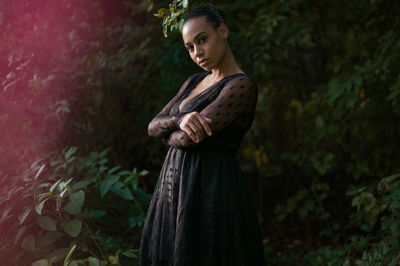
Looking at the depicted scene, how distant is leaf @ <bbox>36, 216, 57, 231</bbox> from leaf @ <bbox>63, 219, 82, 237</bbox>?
3.0 inches

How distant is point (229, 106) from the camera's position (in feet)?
6.13

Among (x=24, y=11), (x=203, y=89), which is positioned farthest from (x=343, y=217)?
(x=24, y=11)

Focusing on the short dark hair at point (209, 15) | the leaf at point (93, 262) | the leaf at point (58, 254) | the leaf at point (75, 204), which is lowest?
the leaf at point (93, 262)

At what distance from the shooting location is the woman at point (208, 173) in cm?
187

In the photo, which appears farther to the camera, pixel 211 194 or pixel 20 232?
pixel 20 232

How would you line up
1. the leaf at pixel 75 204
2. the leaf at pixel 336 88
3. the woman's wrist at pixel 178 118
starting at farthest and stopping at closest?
the leaf at pixel 336 88, the leaf at pixel 75 204, the woman's wrist at pixel 178 118

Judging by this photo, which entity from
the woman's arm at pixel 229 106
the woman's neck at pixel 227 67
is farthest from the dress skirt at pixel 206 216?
the woman's neck at pixel 227 67

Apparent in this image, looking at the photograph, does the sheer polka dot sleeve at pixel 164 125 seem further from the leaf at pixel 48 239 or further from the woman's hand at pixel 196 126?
the leaf at pixel 48 239

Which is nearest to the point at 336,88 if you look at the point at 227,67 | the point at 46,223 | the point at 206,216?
the point at 227,67

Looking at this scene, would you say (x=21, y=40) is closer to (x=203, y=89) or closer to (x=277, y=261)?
(x=203, y=89)

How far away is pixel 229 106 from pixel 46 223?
1.37 metres

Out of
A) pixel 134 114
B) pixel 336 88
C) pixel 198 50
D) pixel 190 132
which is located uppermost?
pixel 198 50

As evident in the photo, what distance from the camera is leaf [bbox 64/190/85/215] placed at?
241cm

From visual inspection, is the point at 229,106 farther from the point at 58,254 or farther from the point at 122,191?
the point at 58,254
